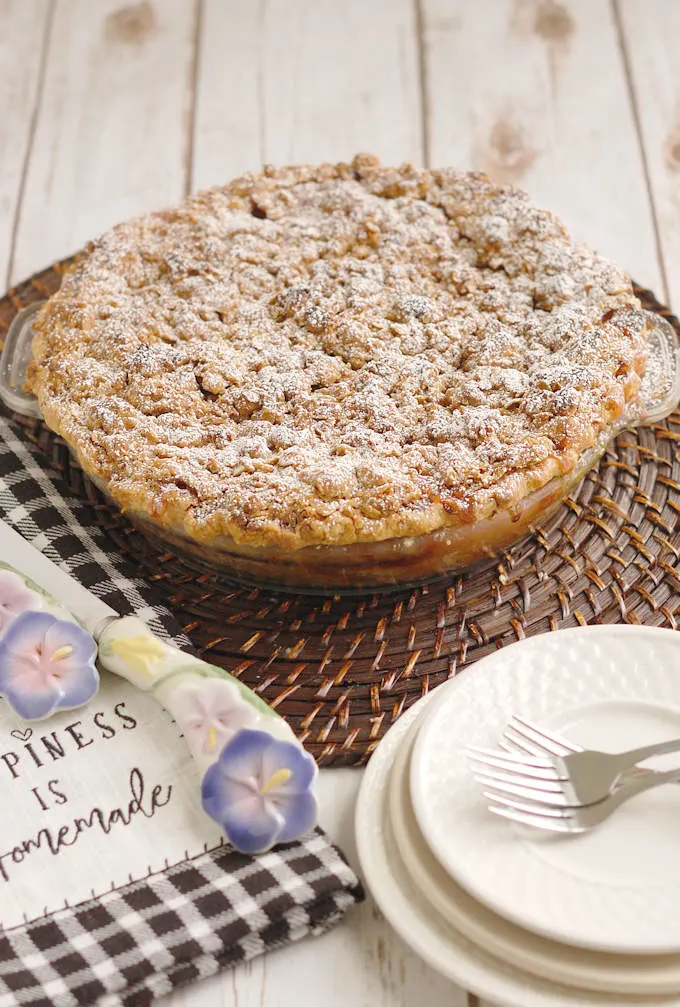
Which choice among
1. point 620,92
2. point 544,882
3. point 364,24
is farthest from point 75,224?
point 544,882

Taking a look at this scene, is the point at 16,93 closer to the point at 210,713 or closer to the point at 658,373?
the point at 658,373

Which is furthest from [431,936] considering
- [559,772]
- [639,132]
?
[639,132]

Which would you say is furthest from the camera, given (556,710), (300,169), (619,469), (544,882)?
(300,169)

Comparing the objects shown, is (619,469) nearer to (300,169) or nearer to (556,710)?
(556,710)

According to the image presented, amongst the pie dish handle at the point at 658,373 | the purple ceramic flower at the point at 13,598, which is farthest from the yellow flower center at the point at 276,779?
the pie dish handle at the point at 658,373

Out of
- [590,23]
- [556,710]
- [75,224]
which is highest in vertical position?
[590,23]

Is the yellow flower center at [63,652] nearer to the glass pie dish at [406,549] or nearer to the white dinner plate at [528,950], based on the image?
the glass pie dish at [406,549]
